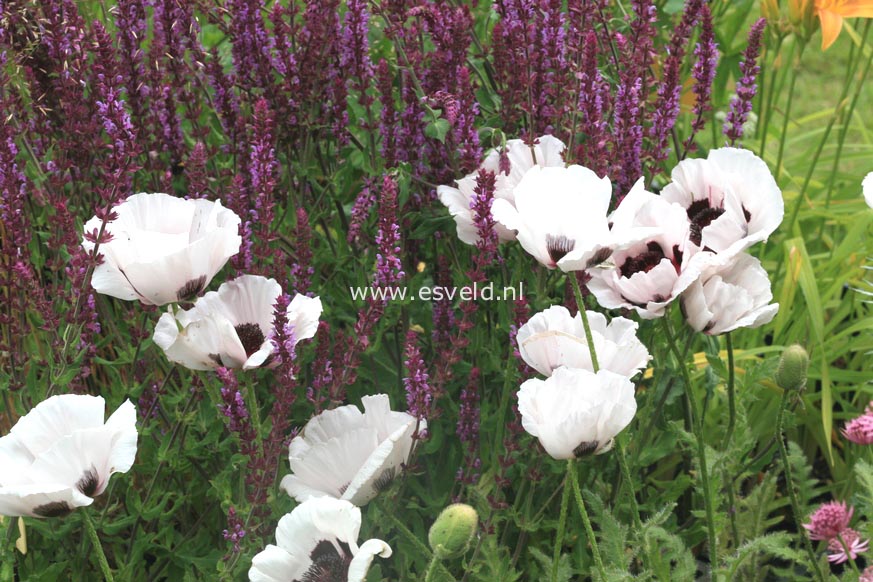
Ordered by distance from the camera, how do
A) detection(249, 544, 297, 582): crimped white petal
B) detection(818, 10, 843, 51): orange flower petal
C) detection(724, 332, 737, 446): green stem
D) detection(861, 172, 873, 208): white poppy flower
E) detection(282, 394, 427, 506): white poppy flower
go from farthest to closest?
1. detection(818, 10, 843, 51): orange flower petal
2. detection(724, 332, 737, 446): green stem
3. detection(282, 394, 427, 506): white poppy flower
4. detection(861, 172, 873, 208): white poppy flower
5. detection(249, 544, 297, 582): crimped white petal

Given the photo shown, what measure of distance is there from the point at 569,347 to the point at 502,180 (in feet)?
1.28

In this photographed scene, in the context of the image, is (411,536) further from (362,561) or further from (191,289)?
(191,289)

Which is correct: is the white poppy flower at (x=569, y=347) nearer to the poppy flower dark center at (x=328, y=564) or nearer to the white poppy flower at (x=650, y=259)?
the white poppy flower at (x=650, y=259)

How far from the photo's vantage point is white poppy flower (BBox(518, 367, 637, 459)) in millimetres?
1396

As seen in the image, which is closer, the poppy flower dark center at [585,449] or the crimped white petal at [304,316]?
the poppy flower dark center at [585,449]

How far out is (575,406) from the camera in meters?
1.39

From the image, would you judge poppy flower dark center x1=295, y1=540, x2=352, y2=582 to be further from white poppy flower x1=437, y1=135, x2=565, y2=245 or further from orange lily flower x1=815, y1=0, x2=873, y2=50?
orange lily flower x1=815, y1=0, x2=873, y2=50

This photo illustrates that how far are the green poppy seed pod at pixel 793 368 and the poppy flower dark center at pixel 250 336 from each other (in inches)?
29.8

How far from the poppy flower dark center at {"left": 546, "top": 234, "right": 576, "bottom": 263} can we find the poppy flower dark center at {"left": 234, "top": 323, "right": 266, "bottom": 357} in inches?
17.9

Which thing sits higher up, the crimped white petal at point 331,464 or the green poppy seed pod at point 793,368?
the green poppy seed pod at point 793,368

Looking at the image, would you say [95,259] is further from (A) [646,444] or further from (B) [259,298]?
(A) [646,444]

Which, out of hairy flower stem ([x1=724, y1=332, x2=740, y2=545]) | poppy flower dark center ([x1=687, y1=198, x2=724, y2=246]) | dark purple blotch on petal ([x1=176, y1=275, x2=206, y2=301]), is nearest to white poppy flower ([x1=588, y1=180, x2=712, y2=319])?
poppy flower dark center ([x1=687, y1=198, x2=724, y2=246])

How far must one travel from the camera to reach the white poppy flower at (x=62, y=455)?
53.7 inches

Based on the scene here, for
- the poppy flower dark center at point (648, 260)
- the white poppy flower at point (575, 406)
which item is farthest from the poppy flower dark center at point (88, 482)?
the poppy flower dark center at point (648, 260)
